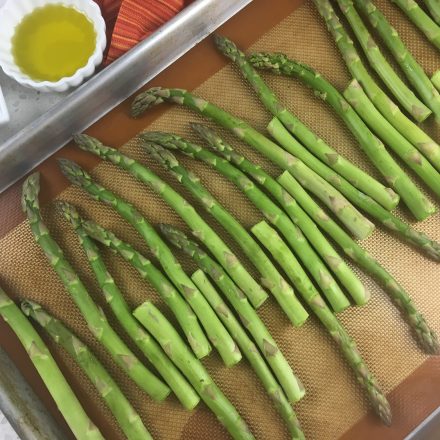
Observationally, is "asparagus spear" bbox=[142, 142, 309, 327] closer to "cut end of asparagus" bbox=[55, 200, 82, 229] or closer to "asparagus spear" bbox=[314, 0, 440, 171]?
"cut end of asparagus" bbox=[55, 200, 82, 229]

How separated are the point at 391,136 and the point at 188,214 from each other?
0.61m

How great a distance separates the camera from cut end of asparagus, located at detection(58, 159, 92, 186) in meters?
1.69

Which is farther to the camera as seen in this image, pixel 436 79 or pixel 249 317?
pixel 436 79

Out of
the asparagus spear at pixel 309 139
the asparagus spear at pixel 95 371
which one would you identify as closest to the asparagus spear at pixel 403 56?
the asparagus spear at pixel 309 139

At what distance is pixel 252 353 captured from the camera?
153 cm

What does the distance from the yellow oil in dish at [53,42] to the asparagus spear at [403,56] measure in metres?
0.82

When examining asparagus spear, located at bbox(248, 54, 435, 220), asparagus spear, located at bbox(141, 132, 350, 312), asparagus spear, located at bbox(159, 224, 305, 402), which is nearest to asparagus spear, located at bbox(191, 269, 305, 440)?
asparagus spear, located at bbox(159, 224, 305, 402)

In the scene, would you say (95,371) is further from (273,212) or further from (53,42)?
(53,42)

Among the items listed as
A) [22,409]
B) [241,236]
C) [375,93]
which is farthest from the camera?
[375,93]

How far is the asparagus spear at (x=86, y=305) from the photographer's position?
152 centimetres

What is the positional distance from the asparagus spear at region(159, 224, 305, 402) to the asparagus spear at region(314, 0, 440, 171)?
647 mm

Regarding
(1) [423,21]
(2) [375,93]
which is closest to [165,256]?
(2) [375,93]

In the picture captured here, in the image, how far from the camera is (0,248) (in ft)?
5.54

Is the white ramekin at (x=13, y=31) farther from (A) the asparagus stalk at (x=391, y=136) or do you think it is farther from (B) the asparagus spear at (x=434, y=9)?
(B) the asparagus spear at (x=434, y=9)
